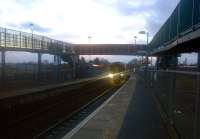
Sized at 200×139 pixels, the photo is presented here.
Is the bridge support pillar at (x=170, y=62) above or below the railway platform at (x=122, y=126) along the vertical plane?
above

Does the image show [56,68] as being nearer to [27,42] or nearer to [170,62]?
[27,42]

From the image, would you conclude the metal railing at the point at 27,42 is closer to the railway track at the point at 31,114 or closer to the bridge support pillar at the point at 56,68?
the bridge support pillar at the point at 56,68

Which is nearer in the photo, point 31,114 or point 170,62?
point 31,114

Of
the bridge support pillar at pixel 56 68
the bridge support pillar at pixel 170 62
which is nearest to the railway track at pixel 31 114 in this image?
the bridge support pillar at pixel 170 62

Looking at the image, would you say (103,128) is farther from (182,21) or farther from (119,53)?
(119,53)

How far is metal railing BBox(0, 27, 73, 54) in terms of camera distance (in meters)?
38.3

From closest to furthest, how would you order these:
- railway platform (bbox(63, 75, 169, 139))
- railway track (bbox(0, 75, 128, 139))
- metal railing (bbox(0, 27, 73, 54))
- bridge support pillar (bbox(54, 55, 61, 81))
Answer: railway platform (bbox(63, 75, 169, 139)) < railway track (bbox(0, 75, 128, 139)) < metal railing (bbox(0, 27, 73, 54)) < bridge support pillar (bbox(54, 55, 61, 81))

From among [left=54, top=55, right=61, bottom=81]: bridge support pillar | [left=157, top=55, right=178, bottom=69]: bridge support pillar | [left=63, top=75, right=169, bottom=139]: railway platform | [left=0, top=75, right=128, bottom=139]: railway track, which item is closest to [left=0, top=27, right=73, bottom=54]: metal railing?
[left=54, top=55, right=61, bottom=81]: bridge support pillar

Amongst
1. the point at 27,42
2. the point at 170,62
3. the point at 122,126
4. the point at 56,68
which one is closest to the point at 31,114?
Answer: the point at 122,126

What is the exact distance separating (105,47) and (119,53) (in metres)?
4.16

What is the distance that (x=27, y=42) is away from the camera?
44688 mm

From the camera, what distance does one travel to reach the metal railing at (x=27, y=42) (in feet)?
126

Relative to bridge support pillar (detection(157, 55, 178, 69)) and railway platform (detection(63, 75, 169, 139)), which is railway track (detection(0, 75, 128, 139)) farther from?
bridge support pillar (detection(157, 55, 178, 69))

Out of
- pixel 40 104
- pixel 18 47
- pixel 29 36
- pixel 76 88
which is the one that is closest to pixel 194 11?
pixel 40 104
